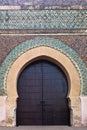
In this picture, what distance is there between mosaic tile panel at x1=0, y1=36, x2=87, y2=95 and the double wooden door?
64cm

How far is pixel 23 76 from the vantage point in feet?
31.3

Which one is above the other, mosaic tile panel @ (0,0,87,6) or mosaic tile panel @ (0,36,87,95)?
mosaic tile panel @ (0,0,87,6)

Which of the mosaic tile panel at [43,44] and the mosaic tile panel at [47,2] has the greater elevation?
the mosaic tile panel at [47,2]

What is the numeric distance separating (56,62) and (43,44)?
2.11 feet

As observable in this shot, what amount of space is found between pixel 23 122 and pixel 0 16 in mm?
3099

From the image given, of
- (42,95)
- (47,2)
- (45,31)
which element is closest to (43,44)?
(45,31)

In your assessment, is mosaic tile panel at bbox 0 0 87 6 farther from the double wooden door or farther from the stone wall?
the double wooden door

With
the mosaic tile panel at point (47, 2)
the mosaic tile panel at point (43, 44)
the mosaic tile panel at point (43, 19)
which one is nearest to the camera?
the mosaic tile panel at point (43, 44)

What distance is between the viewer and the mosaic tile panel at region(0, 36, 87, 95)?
8969 millimetres

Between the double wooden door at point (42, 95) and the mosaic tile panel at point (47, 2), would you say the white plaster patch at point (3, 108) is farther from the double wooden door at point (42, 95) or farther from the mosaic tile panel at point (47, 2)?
the mosaic tile panel at point (47, 2)

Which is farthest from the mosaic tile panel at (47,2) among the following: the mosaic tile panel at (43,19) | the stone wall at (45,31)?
the mosaic tile panel at (43,19)

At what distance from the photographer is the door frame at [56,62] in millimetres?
8852

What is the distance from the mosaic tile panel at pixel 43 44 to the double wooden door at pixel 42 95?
64cm

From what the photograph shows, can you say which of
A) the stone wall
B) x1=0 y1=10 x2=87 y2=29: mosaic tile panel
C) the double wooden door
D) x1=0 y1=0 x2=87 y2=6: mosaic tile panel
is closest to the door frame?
the stone wall
